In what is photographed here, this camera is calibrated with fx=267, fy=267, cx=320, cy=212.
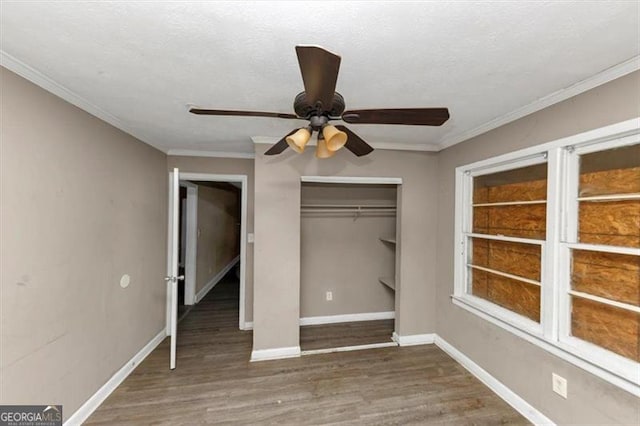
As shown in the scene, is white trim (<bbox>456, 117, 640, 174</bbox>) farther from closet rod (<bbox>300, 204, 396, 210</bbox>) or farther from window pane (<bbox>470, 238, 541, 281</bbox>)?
closet rod (<bbox>300, 204, 396, 210</bbox>)

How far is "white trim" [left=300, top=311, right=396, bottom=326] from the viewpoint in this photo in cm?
371

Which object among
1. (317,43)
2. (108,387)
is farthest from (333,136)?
(108,387)

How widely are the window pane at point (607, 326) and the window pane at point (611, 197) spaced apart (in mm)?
409

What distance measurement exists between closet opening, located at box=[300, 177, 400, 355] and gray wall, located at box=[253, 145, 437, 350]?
0.56 m

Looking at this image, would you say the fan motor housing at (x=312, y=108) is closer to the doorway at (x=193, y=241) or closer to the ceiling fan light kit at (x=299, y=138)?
the ceiling fan light kit at (x=299, y=138)

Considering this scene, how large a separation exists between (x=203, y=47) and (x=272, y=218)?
172cm

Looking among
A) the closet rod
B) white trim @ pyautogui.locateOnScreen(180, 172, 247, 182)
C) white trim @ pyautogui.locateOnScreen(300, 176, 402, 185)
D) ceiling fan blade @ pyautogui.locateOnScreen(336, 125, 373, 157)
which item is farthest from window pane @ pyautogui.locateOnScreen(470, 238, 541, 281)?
white trim @ pyautogui.locateOnScreen(180, 172, 247, 182)

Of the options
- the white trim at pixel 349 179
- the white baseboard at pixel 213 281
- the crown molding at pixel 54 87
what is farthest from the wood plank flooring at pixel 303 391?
the crown molding at pixel 54 87

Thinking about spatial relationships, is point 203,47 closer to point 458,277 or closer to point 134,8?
point 134,8

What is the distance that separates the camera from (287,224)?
282 centimetres

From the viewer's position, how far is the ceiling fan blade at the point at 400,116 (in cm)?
127

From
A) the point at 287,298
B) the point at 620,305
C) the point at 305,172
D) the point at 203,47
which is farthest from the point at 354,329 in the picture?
the point at 203,47

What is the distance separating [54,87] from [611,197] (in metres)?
3.47

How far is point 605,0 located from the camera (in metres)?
1.01
